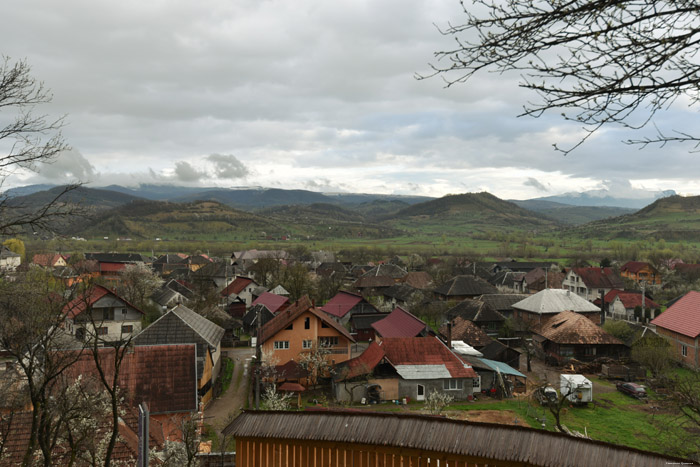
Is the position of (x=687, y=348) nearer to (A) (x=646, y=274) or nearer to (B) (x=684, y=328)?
(B) (x=684, y=328)

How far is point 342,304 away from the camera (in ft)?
168

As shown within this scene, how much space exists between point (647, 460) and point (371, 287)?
6686 centimetres

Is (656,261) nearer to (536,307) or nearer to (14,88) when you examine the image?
(536,307)

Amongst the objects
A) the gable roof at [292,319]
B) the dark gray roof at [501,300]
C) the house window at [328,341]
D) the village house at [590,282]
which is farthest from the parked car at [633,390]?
the village house at [590,282]

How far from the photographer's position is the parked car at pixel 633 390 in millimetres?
28395

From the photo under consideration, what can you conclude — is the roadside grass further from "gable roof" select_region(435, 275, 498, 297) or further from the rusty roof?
"gable roof" select_region(435, 275, 498, 297)

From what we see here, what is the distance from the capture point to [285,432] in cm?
543

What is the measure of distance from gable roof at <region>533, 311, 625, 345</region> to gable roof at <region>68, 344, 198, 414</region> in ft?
95.3

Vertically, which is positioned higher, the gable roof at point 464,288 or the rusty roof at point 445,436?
the rusty roof at point 445,436

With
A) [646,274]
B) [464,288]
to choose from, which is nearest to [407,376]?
[464,288]

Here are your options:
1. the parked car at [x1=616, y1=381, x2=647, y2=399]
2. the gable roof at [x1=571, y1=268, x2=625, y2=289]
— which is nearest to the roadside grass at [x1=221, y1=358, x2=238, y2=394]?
the parked car at [x1=616, y1=381, x2=647, y2=399]

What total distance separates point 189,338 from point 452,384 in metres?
16.5

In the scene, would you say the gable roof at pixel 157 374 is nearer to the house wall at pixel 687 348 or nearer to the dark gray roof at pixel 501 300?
the house wall at pixel 687 348

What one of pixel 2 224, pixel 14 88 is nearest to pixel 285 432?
pixel 2 224
